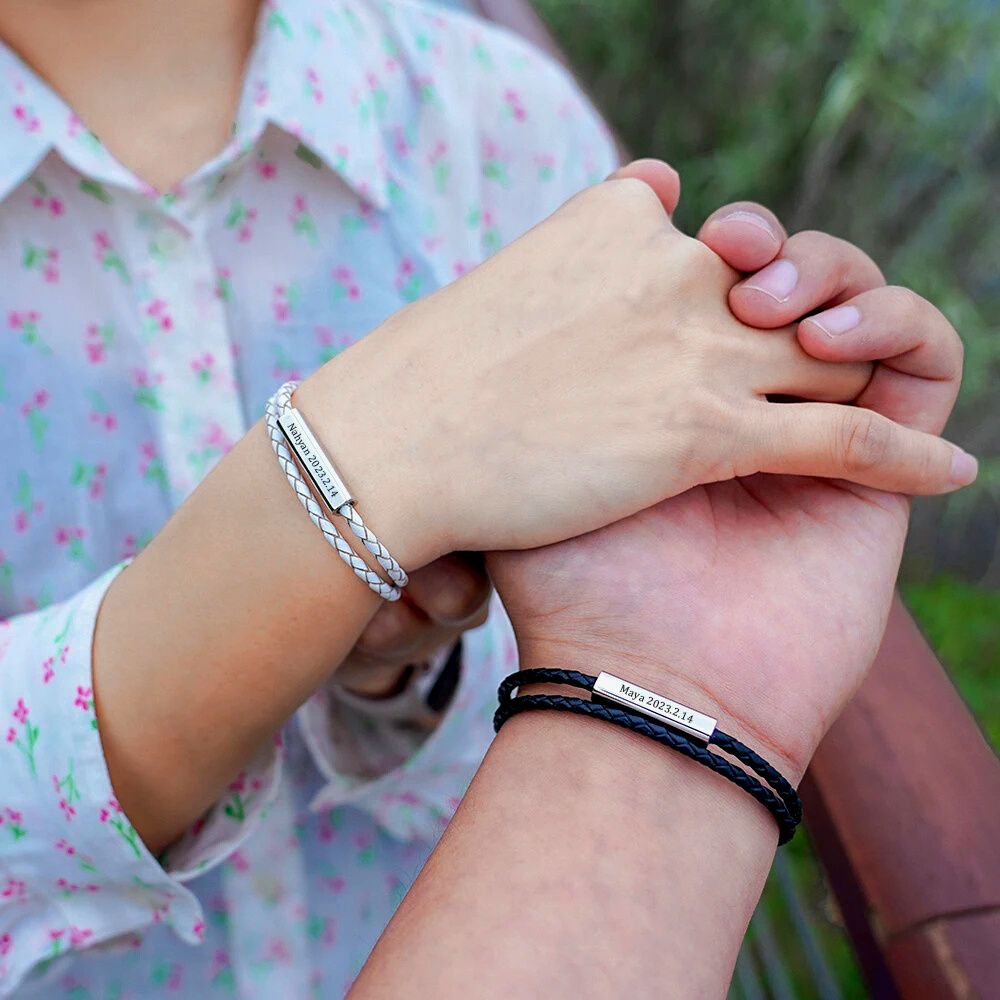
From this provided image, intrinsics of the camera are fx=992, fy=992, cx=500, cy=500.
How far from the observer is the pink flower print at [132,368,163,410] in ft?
2.66

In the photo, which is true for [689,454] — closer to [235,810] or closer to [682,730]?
[682,730]

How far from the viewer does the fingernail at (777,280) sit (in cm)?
67

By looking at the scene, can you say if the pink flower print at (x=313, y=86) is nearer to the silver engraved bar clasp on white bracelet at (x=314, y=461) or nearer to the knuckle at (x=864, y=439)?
the silver engraved bar clasp on white bracelet at (x=314, y=461)

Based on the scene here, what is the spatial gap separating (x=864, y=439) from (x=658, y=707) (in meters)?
0.23

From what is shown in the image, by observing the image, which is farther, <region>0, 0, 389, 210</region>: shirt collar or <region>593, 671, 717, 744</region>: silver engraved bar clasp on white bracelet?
<region>0, 0, 389, 210</region>: shirt collar

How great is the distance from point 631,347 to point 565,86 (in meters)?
0.44

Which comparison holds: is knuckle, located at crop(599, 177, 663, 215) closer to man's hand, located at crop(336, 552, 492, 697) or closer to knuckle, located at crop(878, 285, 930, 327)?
knuckle, located at crop(878, 285, 930, 327)

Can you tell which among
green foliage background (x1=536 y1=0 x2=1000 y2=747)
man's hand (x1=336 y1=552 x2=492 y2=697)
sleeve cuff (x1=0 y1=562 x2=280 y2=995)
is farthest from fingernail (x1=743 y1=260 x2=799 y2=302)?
green foliage background (x1=536 y1=0 x2=1000 y2=747)

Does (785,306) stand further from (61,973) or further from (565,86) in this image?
(61,973)

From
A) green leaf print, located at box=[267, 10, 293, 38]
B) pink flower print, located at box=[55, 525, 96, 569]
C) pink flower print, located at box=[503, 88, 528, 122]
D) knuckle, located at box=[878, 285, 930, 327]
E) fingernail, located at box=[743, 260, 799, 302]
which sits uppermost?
green leaf print, located at box=[267, 10, 293, 38]

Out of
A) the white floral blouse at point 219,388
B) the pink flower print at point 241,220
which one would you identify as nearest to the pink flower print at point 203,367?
the white floral blouse at point 219,388

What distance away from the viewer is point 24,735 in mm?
668

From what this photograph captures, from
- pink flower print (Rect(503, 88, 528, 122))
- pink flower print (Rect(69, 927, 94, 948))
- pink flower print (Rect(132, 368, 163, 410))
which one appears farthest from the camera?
pink flower print (Rect(503, 88, 528, 122))

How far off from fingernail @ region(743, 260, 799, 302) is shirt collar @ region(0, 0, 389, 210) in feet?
1.19
